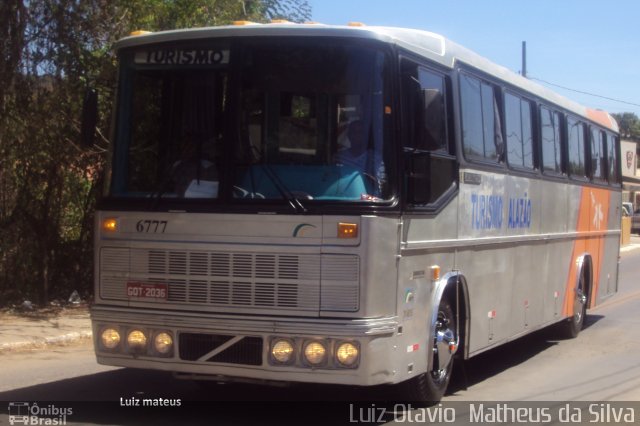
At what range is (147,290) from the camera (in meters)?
7.34

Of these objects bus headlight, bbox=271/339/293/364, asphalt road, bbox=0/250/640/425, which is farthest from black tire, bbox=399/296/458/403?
bus headlight, bbox=271/339/293/364

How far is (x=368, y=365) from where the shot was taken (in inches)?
267

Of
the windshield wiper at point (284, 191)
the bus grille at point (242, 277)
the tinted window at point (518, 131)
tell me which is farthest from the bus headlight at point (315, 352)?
the tinted window at point (518, 131)

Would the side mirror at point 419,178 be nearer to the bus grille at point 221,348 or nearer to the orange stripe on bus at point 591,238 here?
the bus grille at point 221,348

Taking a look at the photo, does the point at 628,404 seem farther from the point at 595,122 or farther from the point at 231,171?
the point at 595,122

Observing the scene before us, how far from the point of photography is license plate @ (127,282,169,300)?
7.29m

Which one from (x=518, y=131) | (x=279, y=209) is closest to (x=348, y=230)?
(x=279, y=209)

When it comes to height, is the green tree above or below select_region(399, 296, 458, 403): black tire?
above

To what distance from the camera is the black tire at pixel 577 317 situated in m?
13.3

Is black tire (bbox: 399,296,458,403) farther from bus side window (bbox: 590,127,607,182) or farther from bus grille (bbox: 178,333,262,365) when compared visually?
bus side window (bbox: 590,127,607,182)

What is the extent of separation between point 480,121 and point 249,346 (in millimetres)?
3769

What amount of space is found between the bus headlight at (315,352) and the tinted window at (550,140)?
5.69 meters

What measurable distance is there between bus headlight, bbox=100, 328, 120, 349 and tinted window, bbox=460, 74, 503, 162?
376 cm

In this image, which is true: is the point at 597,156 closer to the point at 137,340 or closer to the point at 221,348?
the point at 221,348
